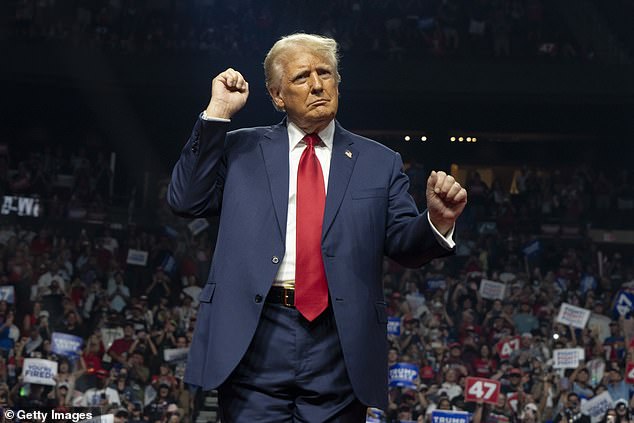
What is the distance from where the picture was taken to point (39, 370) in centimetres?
878

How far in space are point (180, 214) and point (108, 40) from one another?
14.6 meters

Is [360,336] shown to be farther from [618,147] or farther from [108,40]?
[618,147]

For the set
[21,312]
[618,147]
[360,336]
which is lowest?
[21,312]

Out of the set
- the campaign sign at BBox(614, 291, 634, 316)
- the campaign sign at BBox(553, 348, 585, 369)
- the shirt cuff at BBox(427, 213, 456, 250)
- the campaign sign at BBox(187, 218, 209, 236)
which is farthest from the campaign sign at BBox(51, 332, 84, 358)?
the shirt cuff at BBox(427, 213, 456, 250)

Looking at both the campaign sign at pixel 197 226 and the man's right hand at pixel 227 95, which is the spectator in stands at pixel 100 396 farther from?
the man's right hand at pixel 227 95

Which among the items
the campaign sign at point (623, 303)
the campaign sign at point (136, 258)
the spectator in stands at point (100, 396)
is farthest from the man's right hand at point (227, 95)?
the campaign sign at point (136, 258)

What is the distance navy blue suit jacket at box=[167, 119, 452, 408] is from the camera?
219 cm

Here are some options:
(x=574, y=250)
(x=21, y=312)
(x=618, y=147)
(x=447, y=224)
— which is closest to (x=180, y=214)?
(x=447, y=224)

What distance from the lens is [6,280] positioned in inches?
452

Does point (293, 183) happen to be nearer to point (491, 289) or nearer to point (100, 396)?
point (100, 396)

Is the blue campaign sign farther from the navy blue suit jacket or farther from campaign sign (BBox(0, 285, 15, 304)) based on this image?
the navy blue suit jacket

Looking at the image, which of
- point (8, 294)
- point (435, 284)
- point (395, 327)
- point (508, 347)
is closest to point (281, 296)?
point (395, 327)

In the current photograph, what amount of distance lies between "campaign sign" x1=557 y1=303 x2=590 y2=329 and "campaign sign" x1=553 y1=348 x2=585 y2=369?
93 cm

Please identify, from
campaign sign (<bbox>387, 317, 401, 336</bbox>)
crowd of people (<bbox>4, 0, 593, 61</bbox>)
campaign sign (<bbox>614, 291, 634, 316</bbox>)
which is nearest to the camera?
campaign sign (<bbox>387, 317, 401, 336</bbox>)
